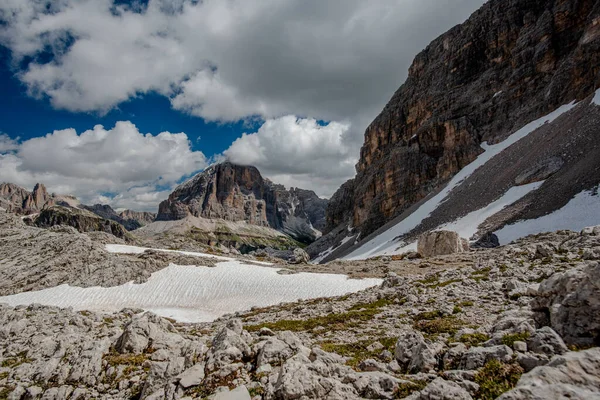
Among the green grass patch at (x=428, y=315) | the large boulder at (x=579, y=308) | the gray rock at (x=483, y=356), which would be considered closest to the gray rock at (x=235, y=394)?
the gray rock at (x=483, y=356)

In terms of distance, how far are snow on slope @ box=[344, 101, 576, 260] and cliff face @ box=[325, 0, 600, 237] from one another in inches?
141

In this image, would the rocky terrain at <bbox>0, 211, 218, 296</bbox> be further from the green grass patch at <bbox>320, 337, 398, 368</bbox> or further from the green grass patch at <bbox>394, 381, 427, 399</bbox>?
the green grass patch at <bbox>394, 381, 427, 399</bbox>

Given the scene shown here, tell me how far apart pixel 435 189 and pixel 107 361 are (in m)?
97.8

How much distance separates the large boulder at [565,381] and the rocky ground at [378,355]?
0.05 ft

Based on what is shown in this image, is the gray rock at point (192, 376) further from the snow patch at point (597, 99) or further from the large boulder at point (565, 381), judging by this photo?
the snow patch at point (597, 99)

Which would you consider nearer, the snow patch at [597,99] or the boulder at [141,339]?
the boulder at [141,339]

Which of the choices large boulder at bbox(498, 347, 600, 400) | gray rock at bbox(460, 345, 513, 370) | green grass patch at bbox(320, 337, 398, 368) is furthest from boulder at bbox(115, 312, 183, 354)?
large boulder at bbox(498, 347, 600, 400)

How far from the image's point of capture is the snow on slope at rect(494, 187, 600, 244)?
3716 cm

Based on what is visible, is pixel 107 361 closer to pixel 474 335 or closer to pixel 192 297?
pixel 474 335

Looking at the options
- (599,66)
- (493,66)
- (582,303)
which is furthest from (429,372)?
(493,66)

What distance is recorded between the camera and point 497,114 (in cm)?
9262

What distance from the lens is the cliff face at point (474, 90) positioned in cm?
7719

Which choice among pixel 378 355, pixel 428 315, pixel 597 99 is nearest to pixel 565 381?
pixel 378 355

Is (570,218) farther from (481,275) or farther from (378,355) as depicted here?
(378,355)
